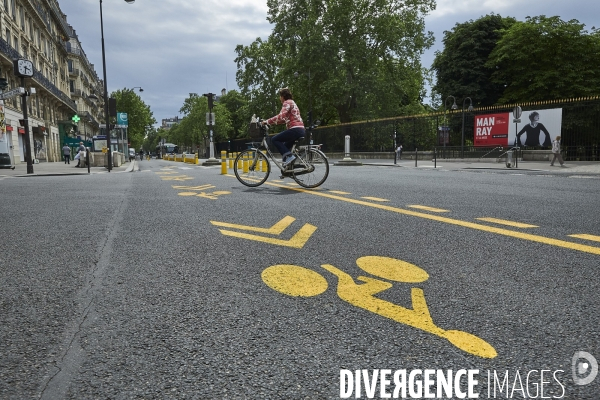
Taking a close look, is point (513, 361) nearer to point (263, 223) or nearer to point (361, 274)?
point (361, 274)

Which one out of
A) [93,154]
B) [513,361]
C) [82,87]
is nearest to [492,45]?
[93,154]

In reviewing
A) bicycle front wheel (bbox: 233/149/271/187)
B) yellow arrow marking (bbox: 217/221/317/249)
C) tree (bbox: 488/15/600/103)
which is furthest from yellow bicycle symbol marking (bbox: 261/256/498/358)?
tree (bbox: 488/15/600/103)

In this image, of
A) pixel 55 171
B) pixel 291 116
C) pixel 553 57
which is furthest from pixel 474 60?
pixel 291 116

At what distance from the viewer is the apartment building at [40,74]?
1355 inches

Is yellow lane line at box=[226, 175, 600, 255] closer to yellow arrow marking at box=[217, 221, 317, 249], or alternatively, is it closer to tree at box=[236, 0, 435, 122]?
yellow arrow marking at box=[217, 221, 317, 249]

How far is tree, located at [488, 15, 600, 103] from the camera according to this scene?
35.5 meters

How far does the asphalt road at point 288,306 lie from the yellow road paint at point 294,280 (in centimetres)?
2

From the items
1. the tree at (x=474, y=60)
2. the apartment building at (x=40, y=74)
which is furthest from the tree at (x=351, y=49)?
the apartment building at (x=40, y=74)

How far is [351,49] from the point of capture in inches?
1435

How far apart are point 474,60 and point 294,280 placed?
1716 inches

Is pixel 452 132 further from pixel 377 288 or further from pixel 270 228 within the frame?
pixel 377 288

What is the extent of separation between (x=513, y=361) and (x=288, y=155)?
7066 millimetres

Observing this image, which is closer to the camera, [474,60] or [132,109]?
[474,60]

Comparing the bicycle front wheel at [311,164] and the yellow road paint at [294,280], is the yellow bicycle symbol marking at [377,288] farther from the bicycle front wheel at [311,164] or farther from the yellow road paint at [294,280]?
the bicycle front wheel at [311,164]
